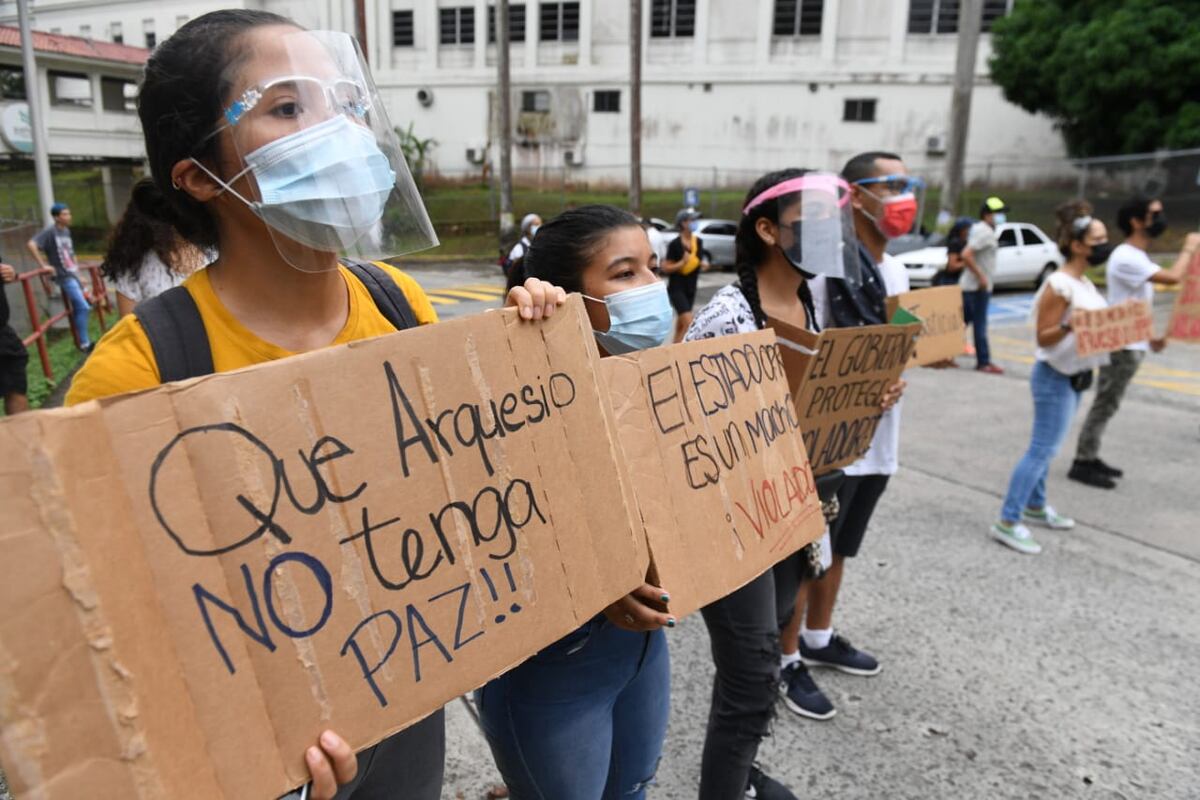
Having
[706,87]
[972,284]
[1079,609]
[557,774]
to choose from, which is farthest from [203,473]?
[706,87]

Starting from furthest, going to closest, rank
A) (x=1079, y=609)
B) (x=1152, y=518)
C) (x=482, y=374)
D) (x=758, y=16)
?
(x=758, y=16) → (x=1152, y=518) → (x=1079, y=609) → (x=482, y=374)

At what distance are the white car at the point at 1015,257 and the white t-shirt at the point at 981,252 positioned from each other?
6.36m

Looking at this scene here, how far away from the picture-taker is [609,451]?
5.02 ft

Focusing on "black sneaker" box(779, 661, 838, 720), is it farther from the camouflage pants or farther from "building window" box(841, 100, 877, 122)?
"building window" box(841, 100, 877, 122)

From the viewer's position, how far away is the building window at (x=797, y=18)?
31.0 meters

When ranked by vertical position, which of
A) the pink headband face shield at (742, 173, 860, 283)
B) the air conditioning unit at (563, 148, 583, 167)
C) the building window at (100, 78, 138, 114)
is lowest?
the pink headband face shield at (742, 173, 860, 283)

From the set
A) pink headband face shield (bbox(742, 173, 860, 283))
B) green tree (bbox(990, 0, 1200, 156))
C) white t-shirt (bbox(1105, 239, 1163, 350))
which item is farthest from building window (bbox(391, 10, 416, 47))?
pink headband face shield (bbox(742, 173, 860, 283))

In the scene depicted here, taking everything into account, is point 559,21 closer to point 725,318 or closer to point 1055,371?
point 1055,371

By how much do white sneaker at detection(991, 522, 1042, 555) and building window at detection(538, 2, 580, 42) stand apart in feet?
109

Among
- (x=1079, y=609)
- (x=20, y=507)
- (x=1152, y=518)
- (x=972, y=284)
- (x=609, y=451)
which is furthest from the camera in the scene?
(x=972, y=284)

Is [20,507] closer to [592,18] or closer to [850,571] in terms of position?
[850,571]

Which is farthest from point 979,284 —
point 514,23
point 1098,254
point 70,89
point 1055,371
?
point 70,89

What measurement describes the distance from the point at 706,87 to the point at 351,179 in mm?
33562

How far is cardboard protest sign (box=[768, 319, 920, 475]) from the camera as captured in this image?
2.35 metres
